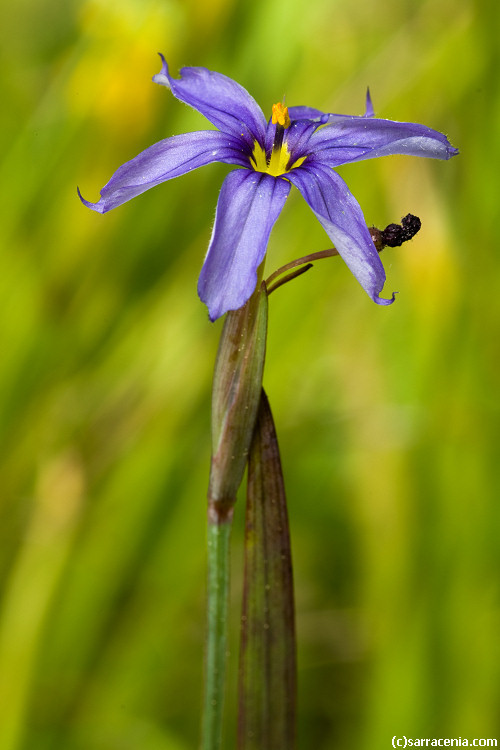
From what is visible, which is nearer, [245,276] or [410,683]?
[245,276]

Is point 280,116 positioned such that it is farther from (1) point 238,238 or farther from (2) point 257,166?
(1) point 238,238

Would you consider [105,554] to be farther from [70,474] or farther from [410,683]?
[410,683]

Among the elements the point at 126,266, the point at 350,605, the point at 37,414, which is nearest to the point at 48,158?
the point at 126,266

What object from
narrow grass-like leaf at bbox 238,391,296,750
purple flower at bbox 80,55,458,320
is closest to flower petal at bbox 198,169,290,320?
purple flower at bbox 80,55,458,320

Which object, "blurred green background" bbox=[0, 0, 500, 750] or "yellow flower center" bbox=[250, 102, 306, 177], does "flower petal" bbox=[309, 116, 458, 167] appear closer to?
"yellow flower center" bbox=[250, 102, 306, 177]

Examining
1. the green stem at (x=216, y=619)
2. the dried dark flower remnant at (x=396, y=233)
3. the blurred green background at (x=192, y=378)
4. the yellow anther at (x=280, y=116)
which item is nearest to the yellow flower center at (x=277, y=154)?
the yellow anther at (x=280, y=116)

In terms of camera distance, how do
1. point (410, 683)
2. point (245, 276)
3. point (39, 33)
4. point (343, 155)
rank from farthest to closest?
point (39, 33) → point (410, 683) → point (343, 155) → point (245, 276)

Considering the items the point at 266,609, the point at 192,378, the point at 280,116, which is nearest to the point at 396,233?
the point at 280,116
